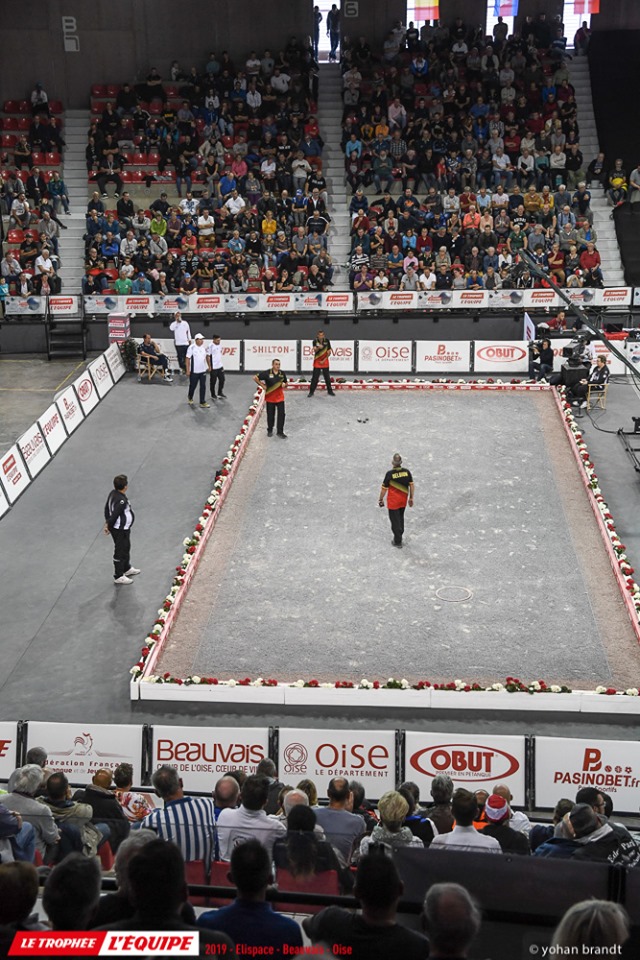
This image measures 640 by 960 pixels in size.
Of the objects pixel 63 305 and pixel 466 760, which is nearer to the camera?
pixel 466 760

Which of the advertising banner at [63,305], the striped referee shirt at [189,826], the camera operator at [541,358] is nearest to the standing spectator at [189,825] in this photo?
the striped referee shirt at [189,826]

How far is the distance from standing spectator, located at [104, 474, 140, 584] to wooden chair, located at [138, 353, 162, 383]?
11832mm

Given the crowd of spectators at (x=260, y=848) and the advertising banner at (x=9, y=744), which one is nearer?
the crowd of spectators at (x=260, y=848)

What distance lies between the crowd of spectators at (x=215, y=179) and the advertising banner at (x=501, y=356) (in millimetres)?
5519

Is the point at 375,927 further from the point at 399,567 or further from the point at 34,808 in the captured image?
the point at 399,567

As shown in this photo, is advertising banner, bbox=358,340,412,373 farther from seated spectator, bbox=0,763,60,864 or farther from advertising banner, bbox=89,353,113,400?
seated spectator, bbox=0,763,60,864

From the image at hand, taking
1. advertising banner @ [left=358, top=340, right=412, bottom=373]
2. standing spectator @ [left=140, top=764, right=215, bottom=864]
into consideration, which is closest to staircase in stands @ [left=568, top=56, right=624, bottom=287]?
advertising banner @ [left=358, top=340, right=412, bottom=373]

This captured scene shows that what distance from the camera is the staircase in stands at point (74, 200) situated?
34.3 meters

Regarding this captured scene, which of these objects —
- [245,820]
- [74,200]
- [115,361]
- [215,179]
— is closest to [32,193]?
[74,200]

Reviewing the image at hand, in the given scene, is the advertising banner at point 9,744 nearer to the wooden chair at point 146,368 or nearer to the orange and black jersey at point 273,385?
the orange and black jersey at point 273,385

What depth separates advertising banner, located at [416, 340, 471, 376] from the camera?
29188mm

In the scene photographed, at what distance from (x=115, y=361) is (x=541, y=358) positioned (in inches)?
432

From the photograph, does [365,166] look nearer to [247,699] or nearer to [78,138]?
[78,138]

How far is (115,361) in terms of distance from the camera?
28688 mm
